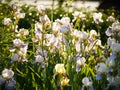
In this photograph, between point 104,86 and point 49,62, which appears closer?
point 104,86

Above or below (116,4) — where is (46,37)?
below

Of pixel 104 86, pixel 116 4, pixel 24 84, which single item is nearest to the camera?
pixel 104 86

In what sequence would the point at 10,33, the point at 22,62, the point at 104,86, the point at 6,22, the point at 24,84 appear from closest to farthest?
1. the point at 104,86
2. the point at 24,84
3. the point at 22,62
4. the point at 6,22
5. the point at 10,33

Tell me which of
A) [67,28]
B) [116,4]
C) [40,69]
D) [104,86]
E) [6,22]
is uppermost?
[116,4]

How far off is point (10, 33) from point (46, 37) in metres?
0.80

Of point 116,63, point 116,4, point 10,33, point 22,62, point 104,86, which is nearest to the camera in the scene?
point 116,63

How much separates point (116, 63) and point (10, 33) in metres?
1.67

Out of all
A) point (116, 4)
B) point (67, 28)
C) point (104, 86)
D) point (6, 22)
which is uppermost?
point (116, 4)

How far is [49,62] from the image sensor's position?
2980 millimetres

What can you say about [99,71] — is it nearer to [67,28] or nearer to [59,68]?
[59,68]

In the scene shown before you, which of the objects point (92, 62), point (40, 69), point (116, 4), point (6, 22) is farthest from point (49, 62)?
point (116, 4)

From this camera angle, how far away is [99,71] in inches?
91.7

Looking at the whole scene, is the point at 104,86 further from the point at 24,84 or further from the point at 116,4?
the point at 116,4

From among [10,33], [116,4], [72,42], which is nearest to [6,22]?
[10,33]
